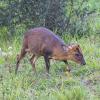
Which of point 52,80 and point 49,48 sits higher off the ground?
point 49,48

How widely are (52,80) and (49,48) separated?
32.1 inches

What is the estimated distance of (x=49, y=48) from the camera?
8438 millimetres

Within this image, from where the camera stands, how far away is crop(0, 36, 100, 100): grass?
6.68 m

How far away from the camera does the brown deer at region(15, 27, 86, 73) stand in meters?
8.31

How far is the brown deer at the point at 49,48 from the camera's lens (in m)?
8.31

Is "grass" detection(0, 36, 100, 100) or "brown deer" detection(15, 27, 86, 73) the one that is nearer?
"grass" detection(0, 36, 100, 100)

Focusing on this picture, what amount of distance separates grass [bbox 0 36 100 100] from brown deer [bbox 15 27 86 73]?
271mm

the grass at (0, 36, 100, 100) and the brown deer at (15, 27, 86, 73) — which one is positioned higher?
the brown deer at (15, 27, 86, 73)

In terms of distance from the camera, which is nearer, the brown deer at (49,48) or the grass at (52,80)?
the grass at (52,80)

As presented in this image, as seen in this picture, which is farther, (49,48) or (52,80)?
(49,48)

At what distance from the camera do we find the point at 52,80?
7.84 m

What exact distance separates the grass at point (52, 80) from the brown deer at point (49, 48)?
0.27 metres

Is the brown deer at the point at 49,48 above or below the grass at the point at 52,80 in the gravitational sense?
above

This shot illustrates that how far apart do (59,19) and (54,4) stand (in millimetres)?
402
